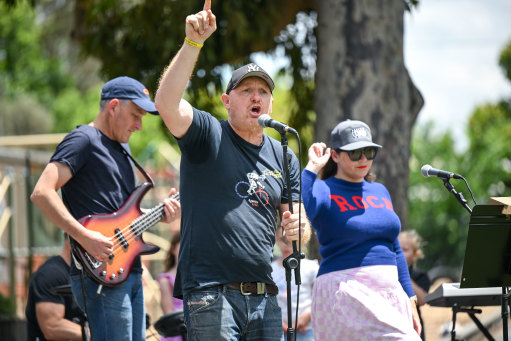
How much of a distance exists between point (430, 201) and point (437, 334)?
10.4 meters

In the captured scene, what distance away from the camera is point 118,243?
5.11 m

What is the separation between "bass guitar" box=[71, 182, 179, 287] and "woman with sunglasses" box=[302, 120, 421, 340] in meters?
1.12

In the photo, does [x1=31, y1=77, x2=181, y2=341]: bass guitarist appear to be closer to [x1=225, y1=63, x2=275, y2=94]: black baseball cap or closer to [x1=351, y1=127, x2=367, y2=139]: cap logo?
[x1=225, y1=63, x2=275, y2=94]: black baseball cap

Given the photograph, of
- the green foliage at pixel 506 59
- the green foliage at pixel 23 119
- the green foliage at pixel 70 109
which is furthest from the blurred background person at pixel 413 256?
the green foliage at pixel 23 119

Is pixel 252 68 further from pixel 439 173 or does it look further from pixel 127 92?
pixel 439 173

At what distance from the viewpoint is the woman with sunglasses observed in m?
4.80

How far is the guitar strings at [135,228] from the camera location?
5.10m

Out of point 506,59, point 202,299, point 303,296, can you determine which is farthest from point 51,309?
point 506,59

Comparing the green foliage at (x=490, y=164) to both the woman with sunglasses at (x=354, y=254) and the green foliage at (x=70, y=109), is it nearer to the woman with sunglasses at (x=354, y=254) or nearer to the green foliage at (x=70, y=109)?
the woman with sunglasses at (x=354, y=254)

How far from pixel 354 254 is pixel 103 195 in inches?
65.7

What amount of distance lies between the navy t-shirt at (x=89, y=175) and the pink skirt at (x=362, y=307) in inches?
51.1

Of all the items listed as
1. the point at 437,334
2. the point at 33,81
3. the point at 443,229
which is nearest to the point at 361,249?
the point at 437,334

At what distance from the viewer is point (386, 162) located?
26.6 feet

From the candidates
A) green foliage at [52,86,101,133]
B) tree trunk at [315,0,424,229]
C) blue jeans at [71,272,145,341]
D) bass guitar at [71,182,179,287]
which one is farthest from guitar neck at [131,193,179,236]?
green foliage at [52,86,101,133]
